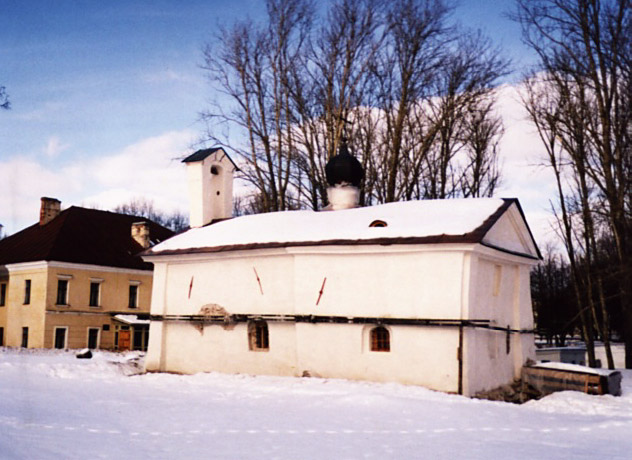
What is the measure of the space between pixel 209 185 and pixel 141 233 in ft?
51.0

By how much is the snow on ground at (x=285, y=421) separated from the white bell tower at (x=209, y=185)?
7.50 m

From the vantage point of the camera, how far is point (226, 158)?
25828 millimetres

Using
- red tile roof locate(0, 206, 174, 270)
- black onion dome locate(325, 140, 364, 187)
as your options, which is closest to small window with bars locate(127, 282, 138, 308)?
red tile roof locate(0, 206, 174, 270)

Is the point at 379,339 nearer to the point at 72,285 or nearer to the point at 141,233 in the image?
the point at 72,285

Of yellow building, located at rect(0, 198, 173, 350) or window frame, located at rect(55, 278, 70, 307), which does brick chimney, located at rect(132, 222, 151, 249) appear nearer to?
yellow building, located at rect(0, 198, 173, 350)

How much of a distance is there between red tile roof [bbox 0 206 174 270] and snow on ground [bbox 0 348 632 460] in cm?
1563

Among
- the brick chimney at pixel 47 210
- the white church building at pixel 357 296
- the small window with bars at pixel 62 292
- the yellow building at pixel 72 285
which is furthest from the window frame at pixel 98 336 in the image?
the white church building at pixel 357 296

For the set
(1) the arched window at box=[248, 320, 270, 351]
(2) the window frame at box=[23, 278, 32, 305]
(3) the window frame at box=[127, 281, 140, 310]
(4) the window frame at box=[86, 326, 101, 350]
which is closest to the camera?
(1) the arched window at box=[248, 320, 270, 351]

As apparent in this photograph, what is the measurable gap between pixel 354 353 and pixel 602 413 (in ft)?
20.4

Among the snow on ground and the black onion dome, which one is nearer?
the snow on ground

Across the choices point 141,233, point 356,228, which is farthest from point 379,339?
point 141,233

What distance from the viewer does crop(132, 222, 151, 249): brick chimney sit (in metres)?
39.3

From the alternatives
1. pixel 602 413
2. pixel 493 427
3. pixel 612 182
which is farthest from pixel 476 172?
pixel 493 427

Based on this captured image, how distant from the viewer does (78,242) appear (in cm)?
3525
